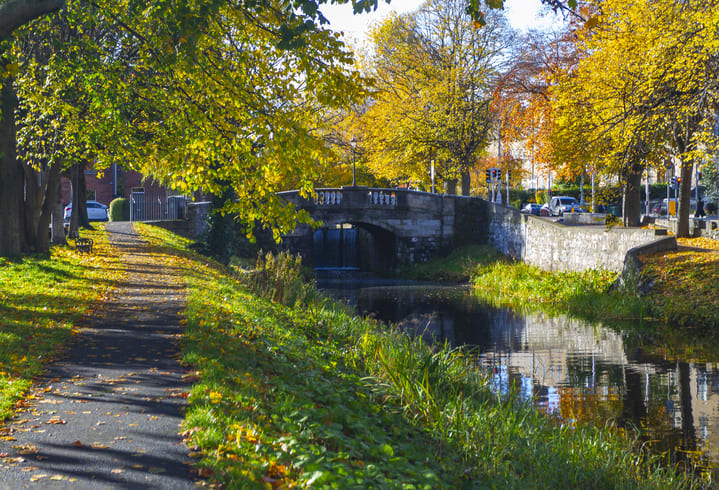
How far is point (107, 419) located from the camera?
242 inches

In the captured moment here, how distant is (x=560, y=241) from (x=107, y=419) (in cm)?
2418

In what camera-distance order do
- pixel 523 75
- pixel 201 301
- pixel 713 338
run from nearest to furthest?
1. pixel 201 301
2. pixel 713 338
3. pixel 523 75

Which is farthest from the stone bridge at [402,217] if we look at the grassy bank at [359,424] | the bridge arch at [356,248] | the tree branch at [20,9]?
the tree branch at [20,9]

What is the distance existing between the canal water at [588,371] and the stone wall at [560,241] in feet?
15.3

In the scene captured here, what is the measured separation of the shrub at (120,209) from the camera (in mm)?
44250

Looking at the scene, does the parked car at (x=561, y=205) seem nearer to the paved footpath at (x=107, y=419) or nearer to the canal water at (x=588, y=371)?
the canal water at (x=588, y=371)

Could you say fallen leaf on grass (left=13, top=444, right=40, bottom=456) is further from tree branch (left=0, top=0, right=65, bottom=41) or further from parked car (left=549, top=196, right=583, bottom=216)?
parked car (left=549, top=196, right=583, bottom=216)

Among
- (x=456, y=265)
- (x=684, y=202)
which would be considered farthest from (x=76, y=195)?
(x=684, y=202)

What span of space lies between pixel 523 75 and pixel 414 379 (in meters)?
26.4

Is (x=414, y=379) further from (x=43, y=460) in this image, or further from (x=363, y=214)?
(x=363, y=214)

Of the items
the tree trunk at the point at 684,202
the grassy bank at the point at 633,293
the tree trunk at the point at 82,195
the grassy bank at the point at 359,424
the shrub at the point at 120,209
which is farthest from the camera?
the shrub at the point at 120,209

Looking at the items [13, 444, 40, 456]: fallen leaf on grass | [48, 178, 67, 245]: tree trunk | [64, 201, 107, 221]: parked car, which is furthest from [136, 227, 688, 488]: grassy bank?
[64, 201, 107, 221]: parked car

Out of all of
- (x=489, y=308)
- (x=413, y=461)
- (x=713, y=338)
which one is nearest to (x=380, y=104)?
(x=489, y=308)

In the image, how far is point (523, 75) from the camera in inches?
1310
